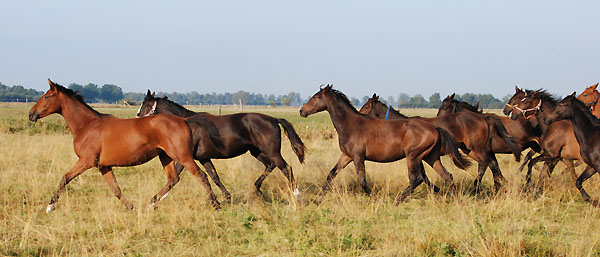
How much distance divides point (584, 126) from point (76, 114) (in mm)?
6749

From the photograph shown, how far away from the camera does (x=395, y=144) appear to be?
756 centimetres

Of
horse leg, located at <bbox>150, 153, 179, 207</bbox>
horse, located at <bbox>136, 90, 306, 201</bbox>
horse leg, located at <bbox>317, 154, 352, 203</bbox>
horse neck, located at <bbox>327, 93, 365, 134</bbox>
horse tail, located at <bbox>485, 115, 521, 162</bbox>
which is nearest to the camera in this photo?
horse leg, located at <bbox>150, 153, 179, 207</bbox>

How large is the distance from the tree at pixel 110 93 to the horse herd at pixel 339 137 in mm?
117684

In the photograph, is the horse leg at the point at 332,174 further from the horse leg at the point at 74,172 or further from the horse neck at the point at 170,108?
the horse leg at the point at 74,172

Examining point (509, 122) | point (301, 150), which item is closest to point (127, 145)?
point (301, 150)

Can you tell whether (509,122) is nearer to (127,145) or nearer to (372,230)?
(372,230)

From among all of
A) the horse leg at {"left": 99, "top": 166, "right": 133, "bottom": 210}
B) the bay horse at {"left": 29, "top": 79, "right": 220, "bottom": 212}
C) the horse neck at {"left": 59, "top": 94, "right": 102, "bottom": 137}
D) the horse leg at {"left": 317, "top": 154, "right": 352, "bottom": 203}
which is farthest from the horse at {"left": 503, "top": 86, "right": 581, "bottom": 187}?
the horse neck at {"left": 59, "top": 94, "right": 102, "bottom": 137}

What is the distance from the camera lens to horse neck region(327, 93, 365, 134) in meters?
7.90

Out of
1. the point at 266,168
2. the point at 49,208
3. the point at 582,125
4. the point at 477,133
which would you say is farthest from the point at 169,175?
the point at 582,125

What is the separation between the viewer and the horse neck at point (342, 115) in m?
7.90

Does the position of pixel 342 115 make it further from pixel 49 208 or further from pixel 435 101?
pixel 435 101

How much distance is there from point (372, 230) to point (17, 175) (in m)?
6.65

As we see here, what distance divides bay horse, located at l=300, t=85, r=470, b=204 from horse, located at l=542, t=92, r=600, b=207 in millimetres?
1447

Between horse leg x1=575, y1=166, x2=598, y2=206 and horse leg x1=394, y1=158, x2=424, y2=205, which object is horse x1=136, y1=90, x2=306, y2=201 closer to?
horse leg x1=394, y1=158, x2=424, y2=205
